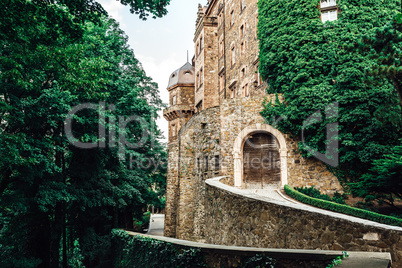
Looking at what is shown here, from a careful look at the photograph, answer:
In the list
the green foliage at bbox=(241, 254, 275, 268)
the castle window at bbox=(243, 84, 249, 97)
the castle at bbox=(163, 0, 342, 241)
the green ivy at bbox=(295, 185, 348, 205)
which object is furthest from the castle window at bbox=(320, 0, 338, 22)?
the green foliage at bbox=(241, 254, 275, 268)

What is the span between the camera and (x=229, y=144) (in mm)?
16422

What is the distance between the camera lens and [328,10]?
1591 cm

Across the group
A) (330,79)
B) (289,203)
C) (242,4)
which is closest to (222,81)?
(242,4)

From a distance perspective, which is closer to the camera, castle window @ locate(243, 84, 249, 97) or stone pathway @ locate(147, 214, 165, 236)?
castle window @ locate(243, 84, 249, 97)

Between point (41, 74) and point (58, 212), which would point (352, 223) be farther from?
point (58, 212)

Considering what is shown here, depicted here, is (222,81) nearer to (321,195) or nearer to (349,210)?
(321,195)

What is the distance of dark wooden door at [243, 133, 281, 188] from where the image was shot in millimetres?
16141

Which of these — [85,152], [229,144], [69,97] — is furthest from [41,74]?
[229,144]

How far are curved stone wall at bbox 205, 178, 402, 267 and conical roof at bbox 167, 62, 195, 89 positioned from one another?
25895mm

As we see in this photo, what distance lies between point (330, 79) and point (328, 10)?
387 cm

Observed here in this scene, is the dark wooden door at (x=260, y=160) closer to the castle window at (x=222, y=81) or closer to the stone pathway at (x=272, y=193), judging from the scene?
the stone pathway at (x=272, y=193)

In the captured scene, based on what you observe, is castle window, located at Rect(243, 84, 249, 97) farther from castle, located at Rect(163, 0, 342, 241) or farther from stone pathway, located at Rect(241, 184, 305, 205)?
stone pathway, located at Rect(241, 184, 305, 205)

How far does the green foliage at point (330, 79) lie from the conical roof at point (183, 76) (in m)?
18.4

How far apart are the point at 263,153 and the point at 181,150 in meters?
5.78
